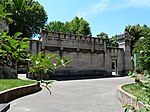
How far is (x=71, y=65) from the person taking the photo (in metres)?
23.0

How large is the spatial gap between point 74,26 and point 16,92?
148ft

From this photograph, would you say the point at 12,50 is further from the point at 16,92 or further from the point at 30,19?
the point at 30,19

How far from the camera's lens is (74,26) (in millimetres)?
53906

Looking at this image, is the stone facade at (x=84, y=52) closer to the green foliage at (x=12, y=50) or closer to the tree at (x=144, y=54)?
the tree at (x=144, y=54)

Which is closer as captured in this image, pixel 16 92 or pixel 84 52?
pixel 16 92

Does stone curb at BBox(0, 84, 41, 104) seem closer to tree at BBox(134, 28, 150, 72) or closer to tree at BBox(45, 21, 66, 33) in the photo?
tree at BBox(134, 28, 150, 72)

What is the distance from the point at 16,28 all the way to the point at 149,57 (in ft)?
117

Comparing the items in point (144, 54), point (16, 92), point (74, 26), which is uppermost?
point (74, 26)

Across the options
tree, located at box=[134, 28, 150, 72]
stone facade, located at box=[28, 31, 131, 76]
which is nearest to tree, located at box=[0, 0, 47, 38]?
stone facade, located at box=[28, 31, 131, 76]

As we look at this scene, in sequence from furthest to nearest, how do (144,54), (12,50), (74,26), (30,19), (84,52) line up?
1. (74,26)
2. (30,19)
3. (84,52)
4. (144,54)
5. (12,50)

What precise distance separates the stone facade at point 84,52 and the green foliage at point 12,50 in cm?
1961

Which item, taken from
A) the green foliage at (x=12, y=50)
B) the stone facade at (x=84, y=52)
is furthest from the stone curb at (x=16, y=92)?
the stone facade at (x=84, y=52)

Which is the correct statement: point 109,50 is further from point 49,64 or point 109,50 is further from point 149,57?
point 49,64

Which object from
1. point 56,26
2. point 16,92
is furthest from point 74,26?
point 16,92
